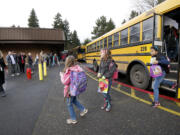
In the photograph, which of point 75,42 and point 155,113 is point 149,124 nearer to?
point 155,113

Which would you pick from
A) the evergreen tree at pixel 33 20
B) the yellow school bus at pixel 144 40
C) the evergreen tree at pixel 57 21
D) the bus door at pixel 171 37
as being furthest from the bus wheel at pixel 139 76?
the evergreen tree at pixel 33 20

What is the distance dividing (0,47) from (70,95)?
69.4ft

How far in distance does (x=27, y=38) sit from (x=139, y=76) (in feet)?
58.3

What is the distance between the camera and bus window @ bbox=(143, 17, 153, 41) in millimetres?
4008

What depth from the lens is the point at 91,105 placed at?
11.3 ft

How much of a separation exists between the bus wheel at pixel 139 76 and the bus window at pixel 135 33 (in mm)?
1087

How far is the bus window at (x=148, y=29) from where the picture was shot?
401 centimetres

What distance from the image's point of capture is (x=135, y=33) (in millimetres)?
4820

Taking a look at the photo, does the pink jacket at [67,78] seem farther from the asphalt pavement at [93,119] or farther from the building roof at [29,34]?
the building roof at [29,34]

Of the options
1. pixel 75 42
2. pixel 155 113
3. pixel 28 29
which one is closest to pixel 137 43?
pixel 155 113

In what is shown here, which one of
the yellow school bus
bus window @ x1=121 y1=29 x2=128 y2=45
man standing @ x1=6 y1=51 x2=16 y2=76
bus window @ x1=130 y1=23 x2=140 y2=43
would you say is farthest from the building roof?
bus window @ x1=130 y1=23 x2=140 y2=43

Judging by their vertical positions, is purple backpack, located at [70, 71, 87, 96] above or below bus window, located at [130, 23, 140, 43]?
below

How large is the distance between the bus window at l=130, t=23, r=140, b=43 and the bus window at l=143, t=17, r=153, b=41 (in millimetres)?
322

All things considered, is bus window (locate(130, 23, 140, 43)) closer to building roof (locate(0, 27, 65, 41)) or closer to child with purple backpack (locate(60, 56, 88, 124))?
child with purple backpack (locate(60, 56, 88, 124))
